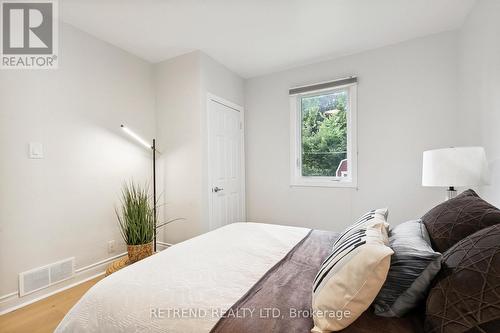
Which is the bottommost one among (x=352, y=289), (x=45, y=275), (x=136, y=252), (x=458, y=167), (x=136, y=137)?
(x=45, y=275)

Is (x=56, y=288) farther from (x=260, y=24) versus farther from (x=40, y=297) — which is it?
(x=260, y=24)

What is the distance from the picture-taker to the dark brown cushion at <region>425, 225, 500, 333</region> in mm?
592

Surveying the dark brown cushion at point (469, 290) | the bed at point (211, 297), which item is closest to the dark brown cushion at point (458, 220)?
the dark brown cushion at point (469, 290)

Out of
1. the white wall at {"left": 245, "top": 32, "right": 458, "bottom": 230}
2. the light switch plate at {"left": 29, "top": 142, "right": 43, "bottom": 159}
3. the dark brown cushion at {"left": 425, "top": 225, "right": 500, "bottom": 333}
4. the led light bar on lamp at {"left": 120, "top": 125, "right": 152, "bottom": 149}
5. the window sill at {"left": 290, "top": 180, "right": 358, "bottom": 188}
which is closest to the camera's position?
the dark brown cushion at {"left": 425, "top": 225, "right": 500, "bottom": 333}

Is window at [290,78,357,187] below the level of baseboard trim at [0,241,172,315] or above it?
above

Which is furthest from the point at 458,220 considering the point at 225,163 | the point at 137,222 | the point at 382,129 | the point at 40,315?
the point at 40,315

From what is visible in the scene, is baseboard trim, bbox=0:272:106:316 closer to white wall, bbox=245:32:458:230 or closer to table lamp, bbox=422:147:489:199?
white wall, bbox=245:32:458:230

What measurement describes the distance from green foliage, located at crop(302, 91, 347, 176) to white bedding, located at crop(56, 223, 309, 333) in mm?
1921

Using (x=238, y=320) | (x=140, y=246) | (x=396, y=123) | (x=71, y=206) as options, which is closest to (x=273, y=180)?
(x=396, y=123)

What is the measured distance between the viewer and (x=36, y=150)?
1962 mm

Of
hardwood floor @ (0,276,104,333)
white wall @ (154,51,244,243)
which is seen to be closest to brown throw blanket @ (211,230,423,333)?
hardwood floor @ (0,276,104,333)

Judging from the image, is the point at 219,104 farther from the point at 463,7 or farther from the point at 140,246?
the point at 463,7

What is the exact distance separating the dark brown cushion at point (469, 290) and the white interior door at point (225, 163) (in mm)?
A: 2394

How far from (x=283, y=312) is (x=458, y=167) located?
5.34 feet
